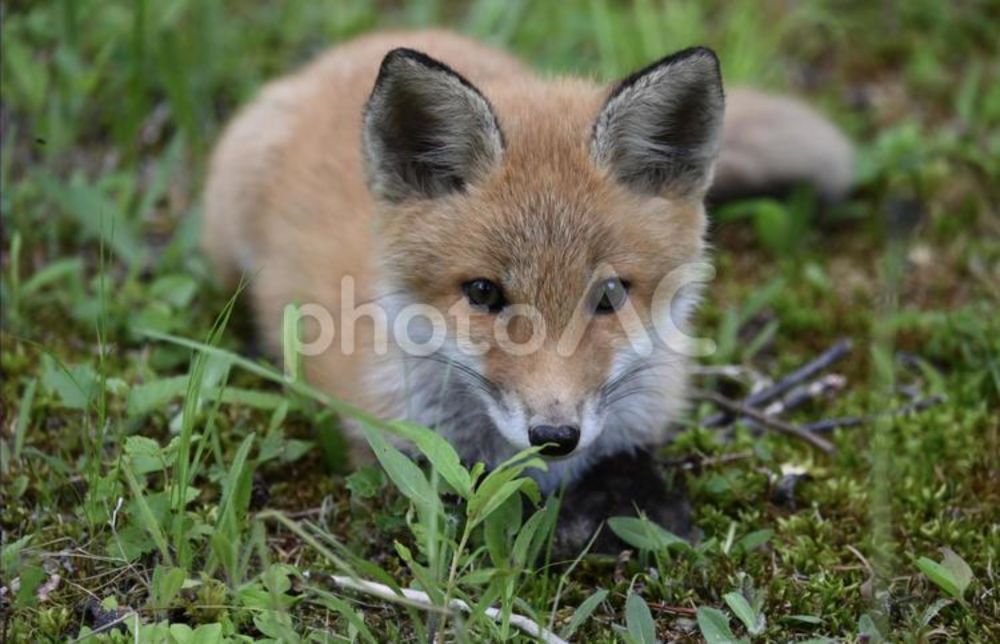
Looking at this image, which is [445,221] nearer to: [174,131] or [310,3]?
[174,131]

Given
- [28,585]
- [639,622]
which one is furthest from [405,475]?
[28,585]

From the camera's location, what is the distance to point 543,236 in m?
2.67

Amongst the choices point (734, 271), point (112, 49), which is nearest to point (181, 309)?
point (112, 49)

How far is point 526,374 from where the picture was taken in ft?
8.40

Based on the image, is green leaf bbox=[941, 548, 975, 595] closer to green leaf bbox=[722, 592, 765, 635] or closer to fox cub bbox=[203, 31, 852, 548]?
green leaf bbox=[722, 592, 765, 635]

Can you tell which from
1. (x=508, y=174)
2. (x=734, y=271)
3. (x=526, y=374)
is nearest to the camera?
(x=526, y=374)

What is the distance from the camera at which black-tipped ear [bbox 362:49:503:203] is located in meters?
2.69

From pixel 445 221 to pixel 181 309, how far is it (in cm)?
125

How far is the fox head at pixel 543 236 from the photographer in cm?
263

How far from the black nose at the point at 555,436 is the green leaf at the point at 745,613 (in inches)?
18.8

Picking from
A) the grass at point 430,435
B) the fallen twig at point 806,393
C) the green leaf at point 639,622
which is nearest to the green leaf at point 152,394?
the grass at point 430,435

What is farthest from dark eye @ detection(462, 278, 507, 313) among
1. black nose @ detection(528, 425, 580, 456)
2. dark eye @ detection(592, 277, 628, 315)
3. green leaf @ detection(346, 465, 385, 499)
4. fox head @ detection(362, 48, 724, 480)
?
green leaf @ detection(346, 465, 385, 499)

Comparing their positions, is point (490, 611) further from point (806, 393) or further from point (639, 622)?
point (806, 393)

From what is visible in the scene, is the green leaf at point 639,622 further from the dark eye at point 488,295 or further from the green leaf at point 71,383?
the green leaf at point 71,383
